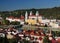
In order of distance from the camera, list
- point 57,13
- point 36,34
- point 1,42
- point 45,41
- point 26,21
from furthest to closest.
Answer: point 57,13 < point 26,21 < point 36,34 < point 45,41 < point 1,42

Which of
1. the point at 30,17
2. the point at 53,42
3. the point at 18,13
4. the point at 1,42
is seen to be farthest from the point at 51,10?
the point at 1,42

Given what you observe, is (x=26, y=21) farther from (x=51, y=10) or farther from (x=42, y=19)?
(x=51, y=10)

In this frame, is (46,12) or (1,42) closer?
(1,42)

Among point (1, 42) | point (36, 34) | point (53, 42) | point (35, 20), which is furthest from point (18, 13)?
point (1, 42)

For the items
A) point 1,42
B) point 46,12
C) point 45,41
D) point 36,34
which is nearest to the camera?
point 1,42

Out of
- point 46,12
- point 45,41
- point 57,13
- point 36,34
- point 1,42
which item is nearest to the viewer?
point 1,42

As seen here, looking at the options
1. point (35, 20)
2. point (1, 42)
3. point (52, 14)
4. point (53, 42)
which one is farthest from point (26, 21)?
point (1, 42)

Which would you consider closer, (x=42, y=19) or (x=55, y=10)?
(x=42, y=19)

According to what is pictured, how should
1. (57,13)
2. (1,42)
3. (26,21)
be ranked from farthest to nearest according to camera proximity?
(57,13) → (26,21) → (1,42)

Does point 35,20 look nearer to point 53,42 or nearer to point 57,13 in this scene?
point 57,13
